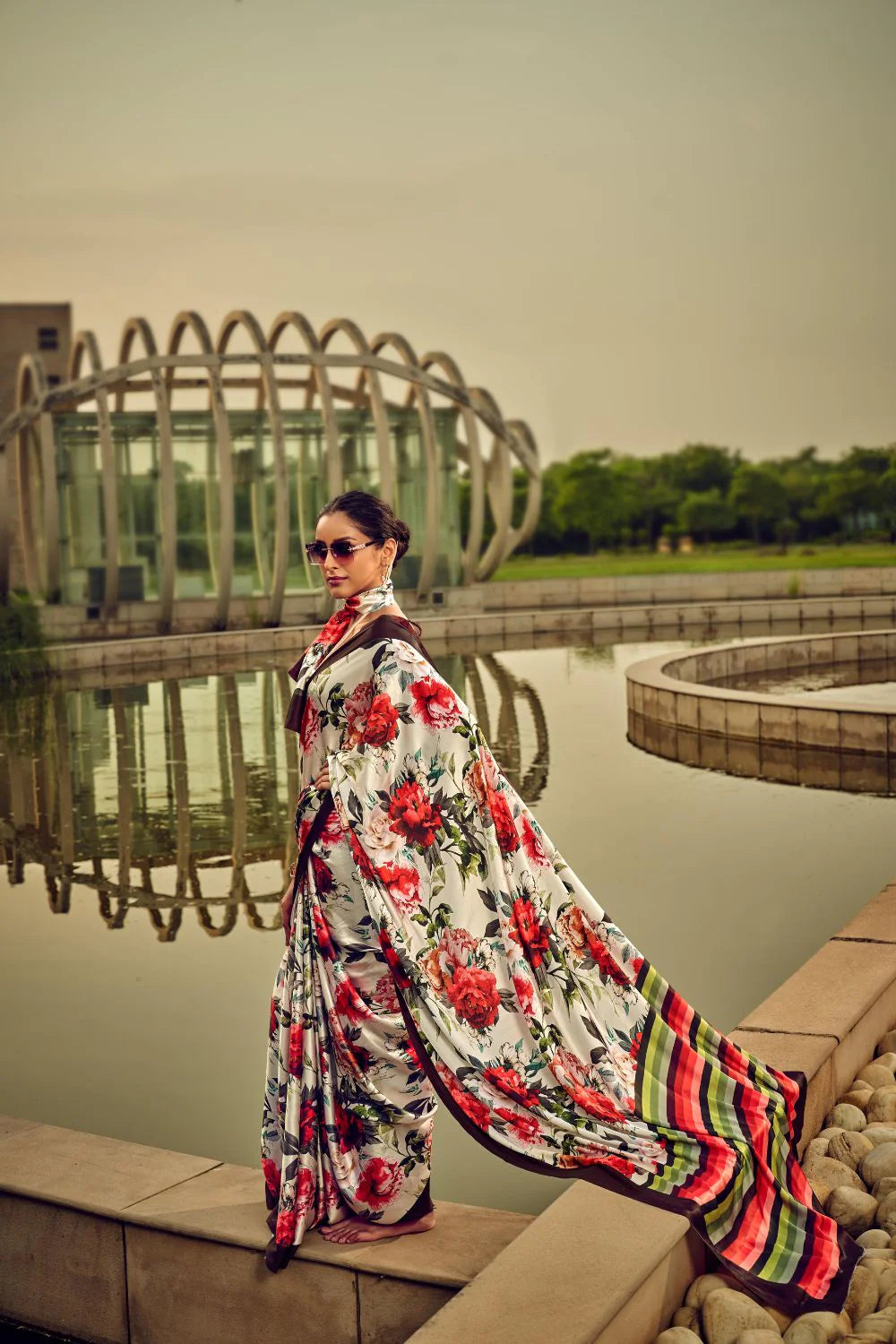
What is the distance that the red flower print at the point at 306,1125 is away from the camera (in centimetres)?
330

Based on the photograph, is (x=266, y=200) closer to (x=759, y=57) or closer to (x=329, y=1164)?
(x=759, y=57)

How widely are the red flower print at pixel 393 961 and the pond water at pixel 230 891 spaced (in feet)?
4.09

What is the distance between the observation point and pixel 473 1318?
2.94 m

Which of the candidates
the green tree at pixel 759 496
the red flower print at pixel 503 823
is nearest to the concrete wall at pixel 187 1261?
the red flower print at pixel 503 823

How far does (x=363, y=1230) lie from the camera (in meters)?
3.34

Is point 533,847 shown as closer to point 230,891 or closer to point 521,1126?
point 521,1126

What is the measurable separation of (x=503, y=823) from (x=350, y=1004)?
540 millimetres

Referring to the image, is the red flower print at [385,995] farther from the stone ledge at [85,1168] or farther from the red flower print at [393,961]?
the stone ledge at [85,1168]

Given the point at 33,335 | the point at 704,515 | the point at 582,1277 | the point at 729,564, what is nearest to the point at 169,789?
the point at 582,1277

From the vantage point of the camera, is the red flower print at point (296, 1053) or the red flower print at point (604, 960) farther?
the red flower print at point (604, 960)

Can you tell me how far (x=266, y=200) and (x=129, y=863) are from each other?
49.2 m

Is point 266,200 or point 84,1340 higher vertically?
point 266,200

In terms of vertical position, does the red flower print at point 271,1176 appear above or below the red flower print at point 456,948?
below

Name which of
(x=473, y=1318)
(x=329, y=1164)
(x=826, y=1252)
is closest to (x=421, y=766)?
(x=329, y=1164)
